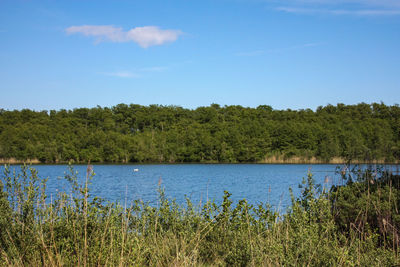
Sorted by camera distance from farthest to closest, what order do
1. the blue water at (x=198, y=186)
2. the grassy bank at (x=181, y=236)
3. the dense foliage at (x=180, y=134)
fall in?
the dense foliage at (x=180, y=134) → the blue water at (x=198, y=186) → the grassy bank at (x=181, y=236)

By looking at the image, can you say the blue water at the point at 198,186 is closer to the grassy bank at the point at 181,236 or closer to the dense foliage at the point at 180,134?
the grassy bank at the point at 181,236

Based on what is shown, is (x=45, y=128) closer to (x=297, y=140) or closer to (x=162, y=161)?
(x=162, y=161)

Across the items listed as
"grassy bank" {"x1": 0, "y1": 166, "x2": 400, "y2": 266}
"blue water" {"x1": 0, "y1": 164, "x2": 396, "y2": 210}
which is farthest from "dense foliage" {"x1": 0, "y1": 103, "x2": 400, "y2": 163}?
"grassy bank" {"x1": 0, "y1": 166, "x2": 400, "y2": 266}

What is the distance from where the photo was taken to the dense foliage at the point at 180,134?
9094 cm

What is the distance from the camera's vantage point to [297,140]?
325ft

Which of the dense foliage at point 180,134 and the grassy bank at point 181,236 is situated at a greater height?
the dense foliage at point 180,134

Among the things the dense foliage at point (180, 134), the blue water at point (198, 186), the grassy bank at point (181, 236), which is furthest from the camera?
the dense foliage at point (180, 134)

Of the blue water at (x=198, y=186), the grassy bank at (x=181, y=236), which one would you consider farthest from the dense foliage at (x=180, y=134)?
the grassy bank at (x=181, y=236)

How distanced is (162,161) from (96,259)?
9095 centimetres

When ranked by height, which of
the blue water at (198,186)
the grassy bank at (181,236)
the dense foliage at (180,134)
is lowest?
the blue water at (198,186)

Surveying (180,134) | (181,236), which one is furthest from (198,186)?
(180,134)

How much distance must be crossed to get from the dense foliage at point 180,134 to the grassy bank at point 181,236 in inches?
3262

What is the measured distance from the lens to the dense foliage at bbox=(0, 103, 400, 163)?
90938mm

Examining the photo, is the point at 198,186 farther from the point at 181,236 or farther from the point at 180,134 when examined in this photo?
the point at 180,134
